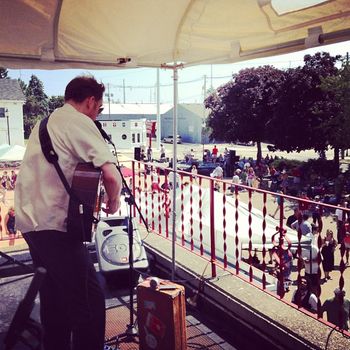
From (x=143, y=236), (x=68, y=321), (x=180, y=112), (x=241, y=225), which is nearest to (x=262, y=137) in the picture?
(x=241, y=225)

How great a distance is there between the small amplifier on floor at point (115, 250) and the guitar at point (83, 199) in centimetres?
193

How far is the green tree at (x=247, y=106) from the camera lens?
118ft

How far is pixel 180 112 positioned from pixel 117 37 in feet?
258

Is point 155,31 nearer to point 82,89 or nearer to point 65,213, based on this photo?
point 82,89

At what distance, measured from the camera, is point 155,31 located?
3438 millimetres

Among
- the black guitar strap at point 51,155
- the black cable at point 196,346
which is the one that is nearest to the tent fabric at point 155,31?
the black guitar strap at point 51,155

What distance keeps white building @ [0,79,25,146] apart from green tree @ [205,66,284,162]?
24.1 meters

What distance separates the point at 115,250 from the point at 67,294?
1939 mm

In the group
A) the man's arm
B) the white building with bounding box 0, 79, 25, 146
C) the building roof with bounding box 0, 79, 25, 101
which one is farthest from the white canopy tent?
the building roof with bounding box 0, 79, 25, 101

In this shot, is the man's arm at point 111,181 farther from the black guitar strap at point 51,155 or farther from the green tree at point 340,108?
the green tree at point 340,108

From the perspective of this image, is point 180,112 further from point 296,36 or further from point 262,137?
point 296,36

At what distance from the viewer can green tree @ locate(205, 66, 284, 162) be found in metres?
35.8

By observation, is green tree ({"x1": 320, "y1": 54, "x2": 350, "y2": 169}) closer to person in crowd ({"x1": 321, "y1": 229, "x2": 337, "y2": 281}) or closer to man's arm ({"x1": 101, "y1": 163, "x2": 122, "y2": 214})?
person in crowd ({"x1": 321, "y1": 229, "x2": 337, "y2": 281})

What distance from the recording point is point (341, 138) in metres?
26.0
